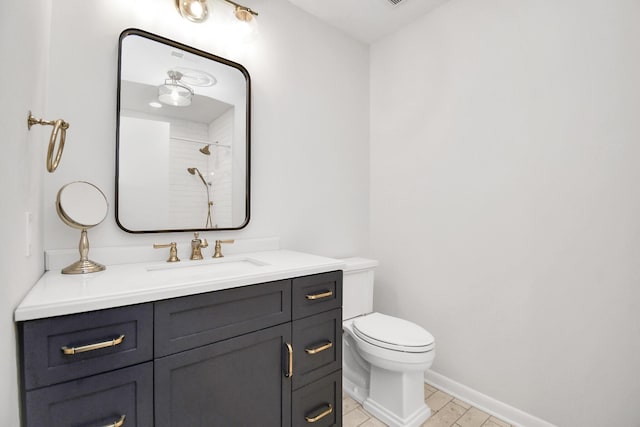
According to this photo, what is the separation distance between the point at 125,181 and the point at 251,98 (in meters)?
0.85

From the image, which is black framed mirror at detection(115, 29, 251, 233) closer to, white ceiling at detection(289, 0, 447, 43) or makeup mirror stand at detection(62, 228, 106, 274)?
makeup mirror stand at detection(62, 228, 106, 274)

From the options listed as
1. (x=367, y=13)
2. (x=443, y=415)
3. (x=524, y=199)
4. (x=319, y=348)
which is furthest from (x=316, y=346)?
(x=367, y=13)

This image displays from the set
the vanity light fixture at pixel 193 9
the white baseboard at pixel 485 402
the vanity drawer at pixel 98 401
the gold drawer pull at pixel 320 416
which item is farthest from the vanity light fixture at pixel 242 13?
the white baseboard at pixel 485 402

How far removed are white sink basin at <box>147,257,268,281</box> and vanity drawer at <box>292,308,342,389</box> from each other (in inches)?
13.9

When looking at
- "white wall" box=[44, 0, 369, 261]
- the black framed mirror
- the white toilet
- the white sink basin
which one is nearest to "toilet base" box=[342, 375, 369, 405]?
the white toilet

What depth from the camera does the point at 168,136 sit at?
151cm

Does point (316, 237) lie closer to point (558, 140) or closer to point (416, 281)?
point (416, 281)

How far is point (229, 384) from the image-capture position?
3.60 ft

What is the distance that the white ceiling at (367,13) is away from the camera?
2008mm

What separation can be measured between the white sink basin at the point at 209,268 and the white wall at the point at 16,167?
0.42 meters

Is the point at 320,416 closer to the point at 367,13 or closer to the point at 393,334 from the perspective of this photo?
the point at 393,334

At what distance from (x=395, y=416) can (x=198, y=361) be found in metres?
1.20

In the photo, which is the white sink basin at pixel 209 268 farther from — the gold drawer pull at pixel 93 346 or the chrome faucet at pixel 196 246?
the gold drawer pull at pixel 93 346

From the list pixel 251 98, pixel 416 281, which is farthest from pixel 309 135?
pixel 416 281
